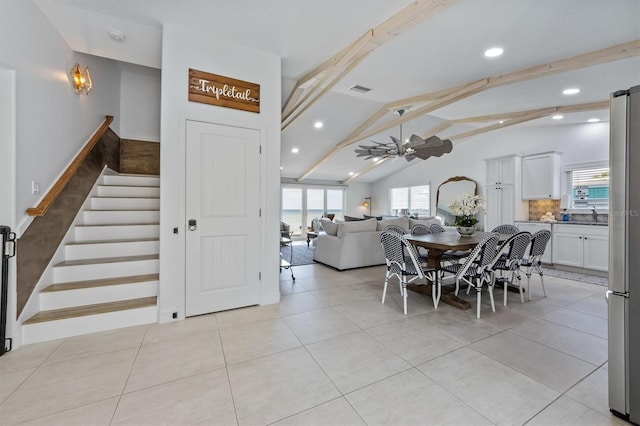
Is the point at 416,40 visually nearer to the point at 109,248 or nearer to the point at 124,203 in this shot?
the point at 109,248

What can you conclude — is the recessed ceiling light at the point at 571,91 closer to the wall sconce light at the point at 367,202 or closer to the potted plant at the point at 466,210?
the potted plant at the point at 466,210

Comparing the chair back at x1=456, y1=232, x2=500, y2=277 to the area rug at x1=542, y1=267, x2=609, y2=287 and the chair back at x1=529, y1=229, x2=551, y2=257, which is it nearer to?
the chair back at x1=529, y1=229, x2=551, y2=257

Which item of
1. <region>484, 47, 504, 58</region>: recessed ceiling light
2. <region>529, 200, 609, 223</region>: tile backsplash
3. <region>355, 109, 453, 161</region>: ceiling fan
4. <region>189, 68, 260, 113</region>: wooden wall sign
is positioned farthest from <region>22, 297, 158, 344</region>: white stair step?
<region>529, 200, 609, 223</region>: tile backsplash

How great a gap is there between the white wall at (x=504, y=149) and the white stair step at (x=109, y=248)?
8179mm

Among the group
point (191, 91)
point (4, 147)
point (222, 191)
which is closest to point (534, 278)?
point (222, 191)

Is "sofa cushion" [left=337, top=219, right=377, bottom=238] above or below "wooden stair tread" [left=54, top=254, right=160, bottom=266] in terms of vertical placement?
above

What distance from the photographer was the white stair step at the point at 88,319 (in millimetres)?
2428

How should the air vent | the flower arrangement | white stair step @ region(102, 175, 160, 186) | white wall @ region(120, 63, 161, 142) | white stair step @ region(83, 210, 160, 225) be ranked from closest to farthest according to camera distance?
white stair step @ region(83, 210, 160, 225) → the flower arrangement → white stair step @ region(102, 175, 160, 186) → the air vent → white wall @ region(120, 63, 161, 142)

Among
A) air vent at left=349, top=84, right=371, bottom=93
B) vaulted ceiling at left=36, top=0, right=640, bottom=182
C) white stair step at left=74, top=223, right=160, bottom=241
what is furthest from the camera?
air vent at left=349, top=84, right=371, bottom=93

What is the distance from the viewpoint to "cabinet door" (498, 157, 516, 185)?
22.2ft

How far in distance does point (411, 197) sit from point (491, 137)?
3.51 metres

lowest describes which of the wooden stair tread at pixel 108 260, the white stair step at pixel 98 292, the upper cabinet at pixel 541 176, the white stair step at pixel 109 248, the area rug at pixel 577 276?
the area rug at pixel 577 276

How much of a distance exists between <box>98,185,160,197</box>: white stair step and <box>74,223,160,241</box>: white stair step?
0.84 m

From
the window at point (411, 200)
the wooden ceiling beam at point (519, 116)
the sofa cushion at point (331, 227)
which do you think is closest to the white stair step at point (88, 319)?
the sofa cushion at point (331, 227)
